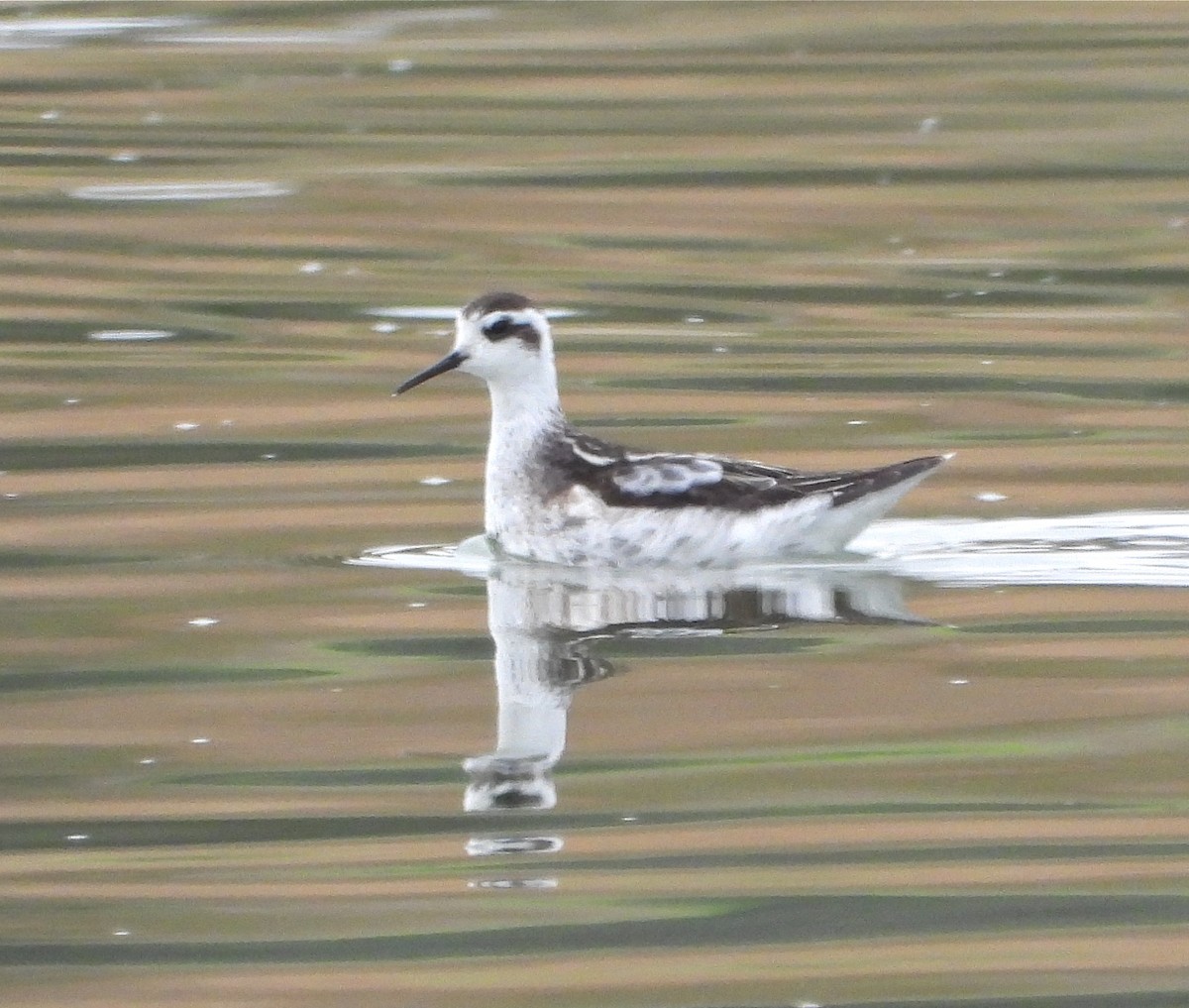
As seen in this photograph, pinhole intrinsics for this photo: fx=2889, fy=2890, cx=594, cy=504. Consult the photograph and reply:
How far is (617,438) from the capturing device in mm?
11984

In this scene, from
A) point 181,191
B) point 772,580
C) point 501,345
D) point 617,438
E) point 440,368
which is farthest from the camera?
point 181,191

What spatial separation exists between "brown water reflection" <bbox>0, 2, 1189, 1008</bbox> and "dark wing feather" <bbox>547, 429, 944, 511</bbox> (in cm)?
38

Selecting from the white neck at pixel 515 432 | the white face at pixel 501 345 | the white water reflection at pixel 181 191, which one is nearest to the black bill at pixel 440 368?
the white face at pixel 501 345

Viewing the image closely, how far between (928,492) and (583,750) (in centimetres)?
354

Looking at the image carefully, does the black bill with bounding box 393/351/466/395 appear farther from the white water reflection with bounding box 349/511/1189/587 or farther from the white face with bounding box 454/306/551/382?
the white water reflection with bounding box 349/511/1189/587

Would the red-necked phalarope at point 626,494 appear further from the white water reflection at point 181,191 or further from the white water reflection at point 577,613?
the white water reflection at point 181,191

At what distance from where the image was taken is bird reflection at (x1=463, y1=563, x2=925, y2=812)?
25.2ft

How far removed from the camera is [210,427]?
12000 millimetres

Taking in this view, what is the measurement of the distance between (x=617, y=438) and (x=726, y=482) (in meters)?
2.15

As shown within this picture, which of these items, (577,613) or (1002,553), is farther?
(1002,553)

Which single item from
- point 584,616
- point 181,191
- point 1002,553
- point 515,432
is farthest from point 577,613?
point 181,191

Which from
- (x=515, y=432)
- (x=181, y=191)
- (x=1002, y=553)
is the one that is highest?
(x=181, y=191)

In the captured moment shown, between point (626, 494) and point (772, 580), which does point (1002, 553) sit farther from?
point (626, 494)

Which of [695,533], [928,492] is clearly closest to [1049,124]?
[928,492]
